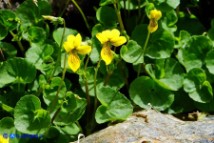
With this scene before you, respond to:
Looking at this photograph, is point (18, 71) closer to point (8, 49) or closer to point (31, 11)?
point (8, 49)

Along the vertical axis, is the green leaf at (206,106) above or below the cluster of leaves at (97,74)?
below

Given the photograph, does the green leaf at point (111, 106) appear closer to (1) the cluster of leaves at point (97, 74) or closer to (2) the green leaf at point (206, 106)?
(1) the cluster of leaves at point (97, 74)

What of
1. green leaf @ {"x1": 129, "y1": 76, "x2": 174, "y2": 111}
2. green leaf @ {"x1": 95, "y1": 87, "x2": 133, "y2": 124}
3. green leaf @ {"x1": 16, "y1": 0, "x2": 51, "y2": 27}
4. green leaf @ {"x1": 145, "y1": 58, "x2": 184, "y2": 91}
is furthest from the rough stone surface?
green leaf @ {"x1": 16, "y1": 0, "x2": 51, "y2": 27}

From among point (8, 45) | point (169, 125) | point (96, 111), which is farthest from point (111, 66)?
point (8, 45)

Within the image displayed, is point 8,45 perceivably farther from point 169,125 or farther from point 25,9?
point 169,125

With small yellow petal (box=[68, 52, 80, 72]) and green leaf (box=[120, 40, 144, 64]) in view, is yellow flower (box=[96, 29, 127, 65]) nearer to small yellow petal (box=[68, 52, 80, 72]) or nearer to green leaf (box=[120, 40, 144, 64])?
small yellow petal (box=[68, 52, 80, 72])

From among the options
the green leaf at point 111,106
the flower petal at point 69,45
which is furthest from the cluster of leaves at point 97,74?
the flower petal at point 69,45

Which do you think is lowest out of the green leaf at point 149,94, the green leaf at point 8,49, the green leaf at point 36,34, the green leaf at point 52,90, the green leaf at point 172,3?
the green leaf at point 149,94

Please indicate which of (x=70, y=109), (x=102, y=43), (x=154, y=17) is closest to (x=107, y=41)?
(x=102, y=43)
